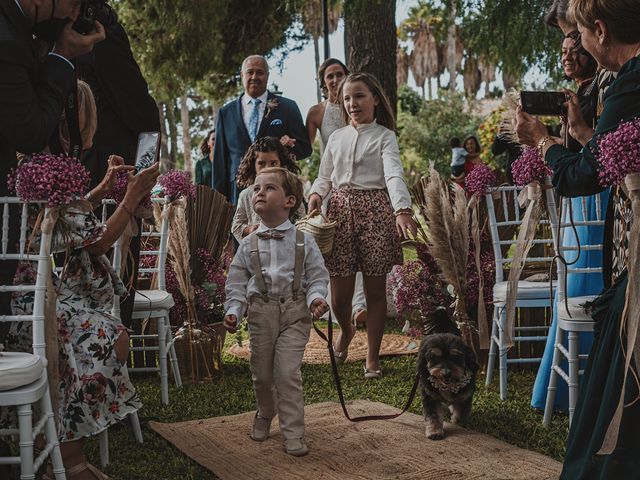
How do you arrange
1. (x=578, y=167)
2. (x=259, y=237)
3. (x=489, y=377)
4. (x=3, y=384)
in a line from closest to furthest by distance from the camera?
(x=3, y=384)
(x=578, y=167)
(x=259, y=237)
(x=489, y=377)

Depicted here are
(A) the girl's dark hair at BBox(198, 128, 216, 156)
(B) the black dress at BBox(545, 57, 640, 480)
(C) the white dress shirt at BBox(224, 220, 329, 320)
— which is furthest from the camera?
(A) the girl's dark hair at BBox(198, 128, 216, 156)

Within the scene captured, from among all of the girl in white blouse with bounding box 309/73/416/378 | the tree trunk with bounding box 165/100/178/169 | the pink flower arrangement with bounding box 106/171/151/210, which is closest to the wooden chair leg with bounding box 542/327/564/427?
the girl in white blouse with bounding box 309/73/416/378

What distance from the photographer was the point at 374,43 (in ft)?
28.9

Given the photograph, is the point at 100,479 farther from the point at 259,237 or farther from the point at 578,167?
the point at 578,167

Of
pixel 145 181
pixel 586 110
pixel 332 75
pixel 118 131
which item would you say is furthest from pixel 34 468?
pixel 332 75

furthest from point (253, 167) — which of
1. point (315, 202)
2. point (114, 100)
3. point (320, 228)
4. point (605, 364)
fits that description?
point (605, 364)

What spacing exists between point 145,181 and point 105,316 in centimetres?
58

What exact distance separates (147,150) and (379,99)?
2398mm

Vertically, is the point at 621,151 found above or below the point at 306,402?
above

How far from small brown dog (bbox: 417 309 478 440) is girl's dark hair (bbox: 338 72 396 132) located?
6.39ft

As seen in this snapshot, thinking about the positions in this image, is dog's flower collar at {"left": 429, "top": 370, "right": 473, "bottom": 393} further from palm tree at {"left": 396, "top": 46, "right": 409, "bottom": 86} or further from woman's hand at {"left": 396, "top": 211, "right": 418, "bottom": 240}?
palm tree at {"left": 396, "top": 46, "right": 409, "bottom": 86}

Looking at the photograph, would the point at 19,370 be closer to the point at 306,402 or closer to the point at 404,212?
the point at 306,402

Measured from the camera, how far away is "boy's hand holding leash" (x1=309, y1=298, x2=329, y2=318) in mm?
3859

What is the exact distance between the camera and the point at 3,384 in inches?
105
